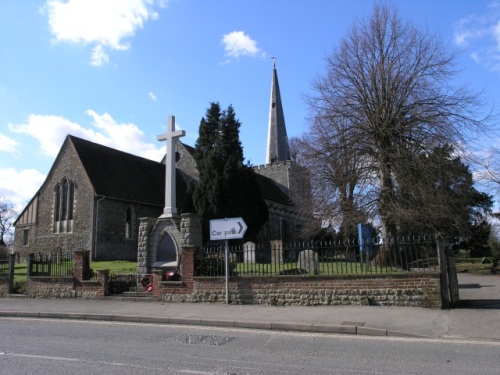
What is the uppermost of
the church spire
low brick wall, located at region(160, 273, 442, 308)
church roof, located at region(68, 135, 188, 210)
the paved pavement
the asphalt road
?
the church spire

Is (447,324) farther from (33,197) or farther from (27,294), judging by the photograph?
(33,197)

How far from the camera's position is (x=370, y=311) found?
34.5 feet

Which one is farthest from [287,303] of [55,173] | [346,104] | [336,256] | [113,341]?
[55,173]

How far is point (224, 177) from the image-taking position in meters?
30.5

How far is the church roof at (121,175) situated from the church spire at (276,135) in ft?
60.6

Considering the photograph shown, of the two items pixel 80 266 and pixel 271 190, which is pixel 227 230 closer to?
pixel 80 266

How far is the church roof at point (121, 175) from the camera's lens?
32.5 metres

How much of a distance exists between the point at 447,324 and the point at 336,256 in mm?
3933

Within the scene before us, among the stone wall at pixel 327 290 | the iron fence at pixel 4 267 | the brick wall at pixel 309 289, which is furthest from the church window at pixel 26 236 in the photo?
the stone wall at pixel 327 290

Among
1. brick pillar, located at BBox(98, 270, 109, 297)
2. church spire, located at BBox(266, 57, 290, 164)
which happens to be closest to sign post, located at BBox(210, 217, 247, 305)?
brick pillar, located at BBox(98, 270, 109, 297)

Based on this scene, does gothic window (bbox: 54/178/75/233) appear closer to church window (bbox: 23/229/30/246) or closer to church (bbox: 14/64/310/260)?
church (bbox: 14/64/310/260)

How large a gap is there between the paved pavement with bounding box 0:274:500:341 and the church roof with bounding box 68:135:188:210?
19.0 meters

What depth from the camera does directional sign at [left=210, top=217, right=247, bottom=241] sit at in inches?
504

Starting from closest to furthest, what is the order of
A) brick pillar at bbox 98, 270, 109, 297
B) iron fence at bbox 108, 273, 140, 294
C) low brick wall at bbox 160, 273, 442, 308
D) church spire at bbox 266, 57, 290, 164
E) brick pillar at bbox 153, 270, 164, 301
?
low brick wall at bbox 160, 273, 442, 308 < brick pillar at bbox 153, 270, 164, 301 < brick pillar at bbox 98, 270, 109, 297 < iron fence at bbox 108, 273, 140, 294 < church spire at bbox 266, 57, 290, 164
